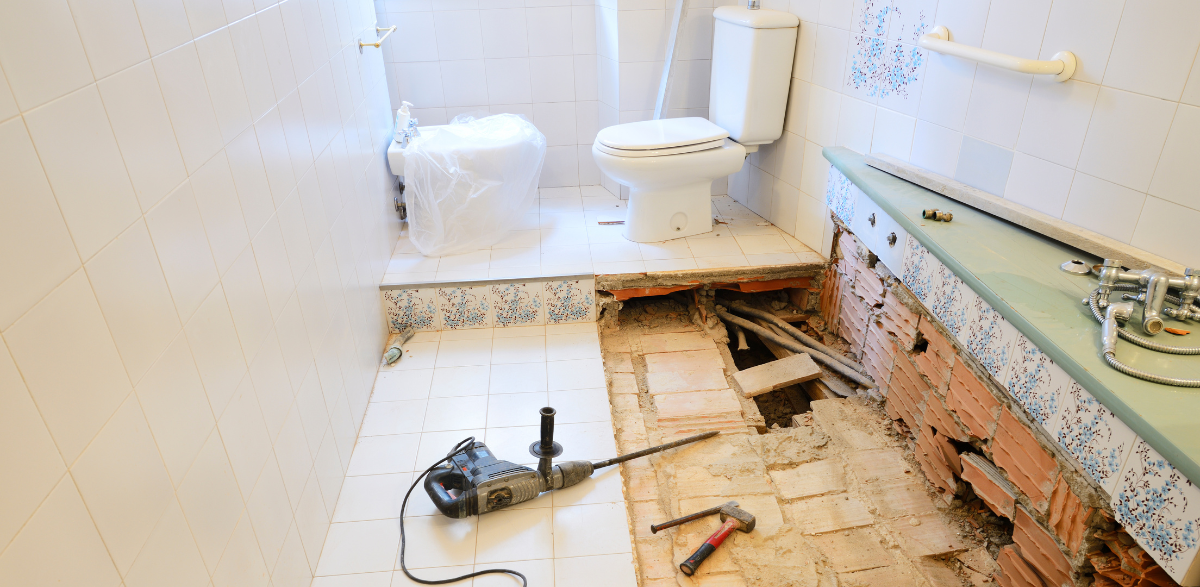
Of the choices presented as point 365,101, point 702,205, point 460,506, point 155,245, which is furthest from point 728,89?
point 155,245

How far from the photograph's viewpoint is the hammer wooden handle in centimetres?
181

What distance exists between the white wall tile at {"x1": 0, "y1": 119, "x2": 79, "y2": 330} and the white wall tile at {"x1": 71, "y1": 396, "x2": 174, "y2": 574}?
0.76 feet

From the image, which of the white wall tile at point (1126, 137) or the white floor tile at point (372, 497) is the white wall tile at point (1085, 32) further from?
the white floor tile at point (372, 497)

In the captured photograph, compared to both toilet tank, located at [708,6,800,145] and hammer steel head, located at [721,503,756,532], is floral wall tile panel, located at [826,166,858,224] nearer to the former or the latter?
toilet tank, located at [708,6,800,145]

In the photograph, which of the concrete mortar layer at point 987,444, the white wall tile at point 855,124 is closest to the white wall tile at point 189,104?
the concrete mortar layer at point 987,444

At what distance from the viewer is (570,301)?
2906 mm

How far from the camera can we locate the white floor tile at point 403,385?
2500 millimetres

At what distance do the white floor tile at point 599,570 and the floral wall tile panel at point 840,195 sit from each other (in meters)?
1.47

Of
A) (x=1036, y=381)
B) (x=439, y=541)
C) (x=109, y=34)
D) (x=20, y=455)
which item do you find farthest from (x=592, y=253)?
(x=20, y=455)

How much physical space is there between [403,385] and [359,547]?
Result: 76 cm

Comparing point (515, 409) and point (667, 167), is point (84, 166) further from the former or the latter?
point (667, 167)

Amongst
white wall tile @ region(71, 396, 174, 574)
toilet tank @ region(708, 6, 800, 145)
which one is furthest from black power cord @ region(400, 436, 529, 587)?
toilet tank @ region(708, 6, 800, 145)

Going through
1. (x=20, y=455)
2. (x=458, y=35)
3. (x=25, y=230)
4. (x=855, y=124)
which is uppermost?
Answer: (x=25, y=230)

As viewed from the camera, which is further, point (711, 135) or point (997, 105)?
point (711, 135)
